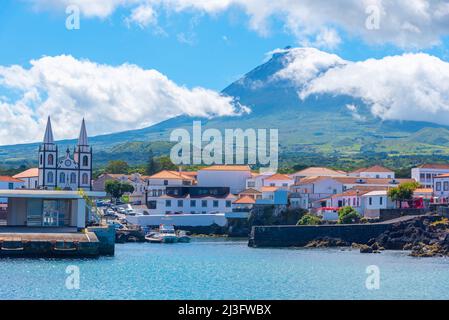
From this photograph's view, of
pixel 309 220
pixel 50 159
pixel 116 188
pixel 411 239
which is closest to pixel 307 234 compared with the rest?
pixel 411 239

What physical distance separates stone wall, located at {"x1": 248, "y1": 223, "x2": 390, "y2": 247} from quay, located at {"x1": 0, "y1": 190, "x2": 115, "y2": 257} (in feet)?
47.6

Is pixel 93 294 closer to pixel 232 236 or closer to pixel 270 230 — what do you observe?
pixel 270 230

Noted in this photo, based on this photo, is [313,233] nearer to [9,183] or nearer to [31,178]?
[9,183]

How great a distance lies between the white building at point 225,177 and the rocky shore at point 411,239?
3597 cm

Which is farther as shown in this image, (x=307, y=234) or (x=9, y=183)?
(x=9, y=183)

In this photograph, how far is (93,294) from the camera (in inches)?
1339

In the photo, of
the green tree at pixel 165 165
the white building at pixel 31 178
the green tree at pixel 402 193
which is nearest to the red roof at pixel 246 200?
the green tree at pixel 402 193

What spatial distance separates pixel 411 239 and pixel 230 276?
23.8m

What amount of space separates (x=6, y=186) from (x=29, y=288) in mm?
66347

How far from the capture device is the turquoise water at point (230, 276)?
3472 centimetres

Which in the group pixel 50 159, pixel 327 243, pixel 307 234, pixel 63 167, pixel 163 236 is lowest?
pixel 327 243

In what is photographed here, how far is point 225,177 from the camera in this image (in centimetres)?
10350

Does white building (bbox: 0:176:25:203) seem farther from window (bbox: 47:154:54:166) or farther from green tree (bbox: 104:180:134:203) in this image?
green tree (bbox: 104:180:134:203)
